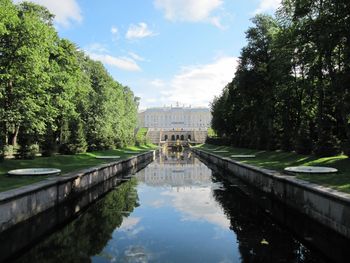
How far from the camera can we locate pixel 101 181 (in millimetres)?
19672

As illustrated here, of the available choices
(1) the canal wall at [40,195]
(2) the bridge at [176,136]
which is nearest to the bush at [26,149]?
(1) the canal wall at [40,195]

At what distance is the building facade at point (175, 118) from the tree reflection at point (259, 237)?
139 meters

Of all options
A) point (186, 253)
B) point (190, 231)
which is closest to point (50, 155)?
point (190, 231)

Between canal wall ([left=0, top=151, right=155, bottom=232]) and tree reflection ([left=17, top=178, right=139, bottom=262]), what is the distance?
1.09 metres

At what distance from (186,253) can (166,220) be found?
3.28m

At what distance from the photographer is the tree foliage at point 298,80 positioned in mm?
17308

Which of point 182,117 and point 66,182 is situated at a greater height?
point 182,117

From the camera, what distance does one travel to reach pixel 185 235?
970cm

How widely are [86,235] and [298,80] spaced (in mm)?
21526

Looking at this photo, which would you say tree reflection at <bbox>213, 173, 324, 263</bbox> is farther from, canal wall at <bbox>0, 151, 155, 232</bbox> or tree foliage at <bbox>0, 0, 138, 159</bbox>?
tree foliage at <bbox>0, 0, 138, 159</bbox>

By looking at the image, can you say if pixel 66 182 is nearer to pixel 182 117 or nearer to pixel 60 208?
pixel 60 208

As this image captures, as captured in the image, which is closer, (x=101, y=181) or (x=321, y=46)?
(x=321, y=46)

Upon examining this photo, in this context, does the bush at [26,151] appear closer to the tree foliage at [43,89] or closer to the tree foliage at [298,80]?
the tree foliage at [43,89]

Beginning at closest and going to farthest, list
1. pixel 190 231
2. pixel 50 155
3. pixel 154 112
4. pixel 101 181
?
pixel 190 231
pixel 101 181
pixel 50 155
pixel 154 112
